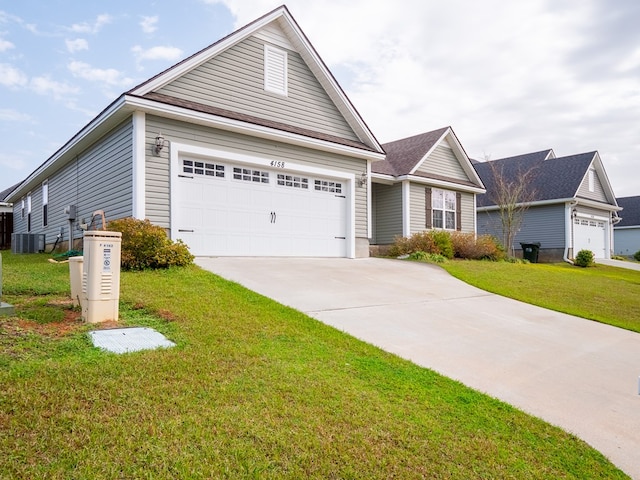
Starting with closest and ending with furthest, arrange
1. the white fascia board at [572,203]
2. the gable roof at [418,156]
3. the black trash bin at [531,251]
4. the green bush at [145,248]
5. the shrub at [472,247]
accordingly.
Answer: the green bush at [145,248] < the shrub at [472,247] < the gable roof at [418,156] < the black trash bin at [531,251] < the white fascia board at [572,203]

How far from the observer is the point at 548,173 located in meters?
25.5

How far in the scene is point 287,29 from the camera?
40.4 ft

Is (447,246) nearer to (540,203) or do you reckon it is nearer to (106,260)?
(540,203)

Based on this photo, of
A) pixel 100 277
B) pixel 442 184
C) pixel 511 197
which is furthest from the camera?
pixel 511 197

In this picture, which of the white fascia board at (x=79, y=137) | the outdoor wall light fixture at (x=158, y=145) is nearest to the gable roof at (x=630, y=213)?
the outdoor wall light fixture at (x=158, y=145)

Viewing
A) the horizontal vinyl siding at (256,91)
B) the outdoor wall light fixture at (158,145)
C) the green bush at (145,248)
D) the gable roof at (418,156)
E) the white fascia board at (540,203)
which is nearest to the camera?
the green bush at (145,248)

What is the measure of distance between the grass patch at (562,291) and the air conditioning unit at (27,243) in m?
14.9

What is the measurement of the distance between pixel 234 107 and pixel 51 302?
7215mm

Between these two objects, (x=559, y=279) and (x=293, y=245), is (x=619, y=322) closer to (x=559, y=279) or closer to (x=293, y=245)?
(x=559, y=279)

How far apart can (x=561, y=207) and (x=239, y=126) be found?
19902 mm

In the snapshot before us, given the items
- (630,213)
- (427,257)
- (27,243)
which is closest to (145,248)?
(427,257)

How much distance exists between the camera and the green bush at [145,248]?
8.08 metres

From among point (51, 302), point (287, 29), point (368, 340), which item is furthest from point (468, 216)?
point (51, 302)

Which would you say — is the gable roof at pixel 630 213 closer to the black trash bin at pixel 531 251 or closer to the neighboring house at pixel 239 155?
the black trash bin at pixel 531 251
